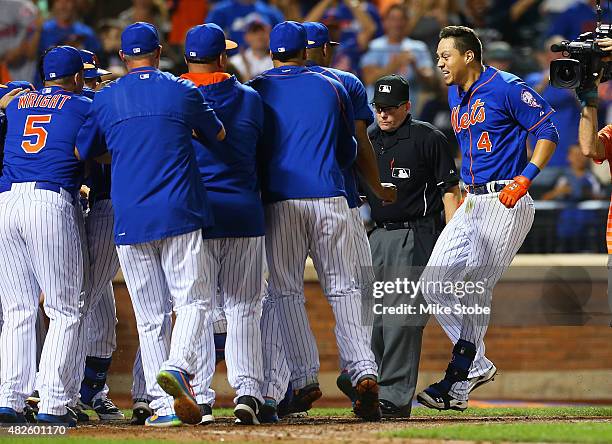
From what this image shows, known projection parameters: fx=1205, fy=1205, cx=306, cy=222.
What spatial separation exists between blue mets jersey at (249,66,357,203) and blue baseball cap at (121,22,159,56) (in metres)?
0.83

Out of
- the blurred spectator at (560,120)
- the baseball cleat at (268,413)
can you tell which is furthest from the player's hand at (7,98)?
the blurred spectator at (560,120)

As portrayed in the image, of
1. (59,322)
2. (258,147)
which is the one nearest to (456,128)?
(258,147)

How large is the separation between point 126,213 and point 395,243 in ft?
7.57

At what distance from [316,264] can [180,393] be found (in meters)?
1.40

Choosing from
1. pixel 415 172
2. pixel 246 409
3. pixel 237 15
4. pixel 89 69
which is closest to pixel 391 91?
pixel 415 172

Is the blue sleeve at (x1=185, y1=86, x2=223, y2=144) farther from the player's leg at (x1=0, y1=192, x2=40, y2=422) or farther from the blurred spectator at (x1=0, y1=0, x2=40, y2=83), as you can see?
the blurred spectator at (x1=0, y1=0, x2=40, y2=83)

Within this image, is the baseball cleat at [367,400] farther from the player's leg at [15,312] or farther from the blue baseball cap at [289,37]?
the blue baseball cap at [289,37]

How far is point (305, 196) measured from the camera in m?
7.30

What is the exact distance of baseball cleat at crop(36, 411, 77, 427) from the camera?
6992 mm

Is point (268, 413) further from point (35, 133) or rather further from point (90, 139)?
point (35, 133)

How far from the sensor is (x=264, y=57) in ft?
43.3

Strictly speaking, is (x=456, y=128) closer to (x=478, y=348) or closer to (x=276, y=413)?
(x=478, y=348)

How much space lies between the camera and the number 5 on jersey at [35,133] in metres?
7.28

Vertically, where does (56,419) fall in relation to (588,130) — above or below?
below
